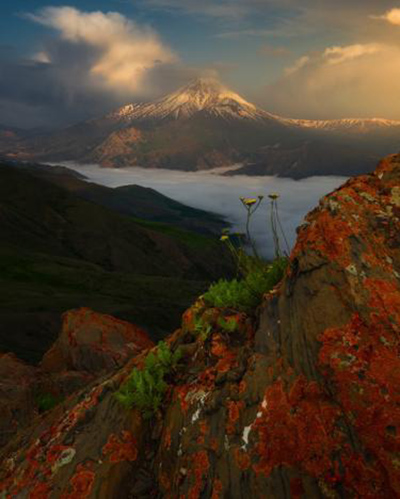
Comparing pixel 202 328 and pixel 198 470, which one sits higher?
pixel 202 328

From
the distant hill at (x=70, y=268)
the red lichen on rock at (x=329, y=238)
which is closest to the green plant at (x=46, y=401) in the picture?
A: the red lichen on rock at (x=329, y=238)

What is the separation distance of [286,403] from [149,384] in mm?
2547

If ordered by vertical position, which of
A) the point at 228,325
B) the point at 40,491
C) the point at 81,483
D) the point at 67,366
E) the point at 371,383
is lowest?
the point at 67,366

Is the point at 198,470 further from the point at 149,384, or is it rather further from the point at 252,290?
the point at 252,290

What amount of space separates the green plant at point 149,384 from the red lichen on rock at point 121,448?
0.44m

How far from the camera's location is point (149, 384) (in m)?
7.23

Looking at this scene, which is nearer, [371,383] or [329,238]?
[371,383]

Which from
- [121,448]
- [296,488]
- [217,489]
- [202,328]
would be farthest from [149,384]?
[296,488]

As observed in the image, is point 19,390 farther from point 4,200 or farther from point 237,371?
point 4,200

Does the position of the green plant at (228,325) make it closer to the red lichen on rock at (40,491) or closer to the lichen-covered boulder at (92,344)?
the red lichen on rock at (40,491)

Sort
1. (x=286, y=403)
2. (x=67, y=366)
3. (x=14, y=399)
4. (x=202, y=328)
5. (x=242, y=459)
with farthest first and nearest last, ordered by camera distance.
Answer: (x=67, y=366), (x=14, y=399), (x=202, y=328), (x=286, y=403), (x=242, y=459)

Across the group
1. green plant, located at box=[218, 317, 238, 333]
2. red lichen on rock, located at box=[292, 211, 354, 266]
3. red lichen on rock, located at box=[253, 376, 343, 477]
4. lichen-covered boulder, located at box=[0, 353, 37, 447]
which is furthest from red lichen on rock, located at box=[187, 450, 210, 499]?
lichen-covered boulder, located at box=[0, 353, 37, 447]

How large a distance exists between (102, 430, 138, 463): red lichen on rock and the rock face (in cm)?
2

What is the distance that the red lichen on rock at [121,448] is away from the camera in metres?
6.79
